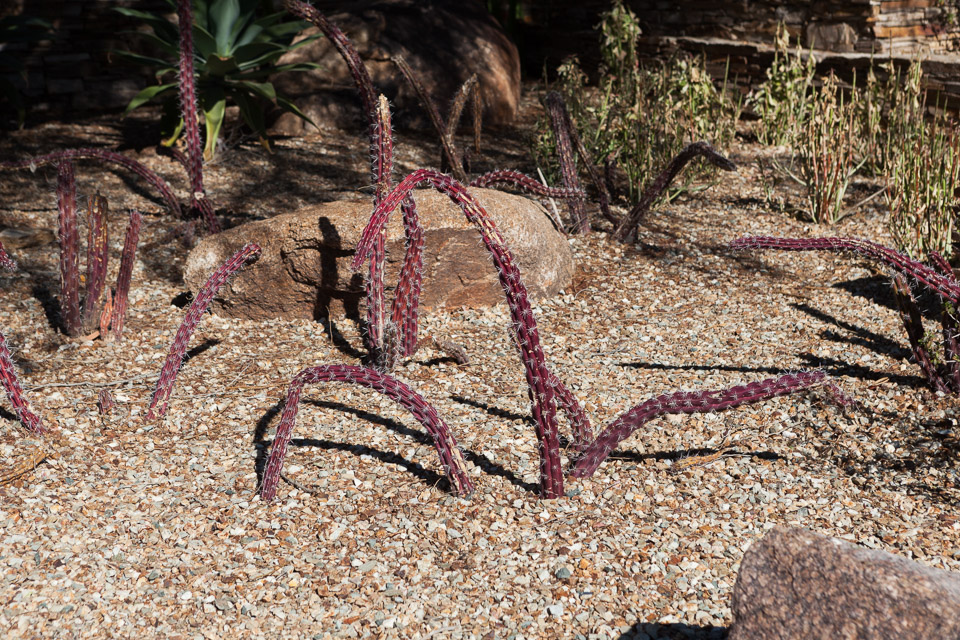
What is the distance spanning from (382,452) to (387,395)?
0.41m

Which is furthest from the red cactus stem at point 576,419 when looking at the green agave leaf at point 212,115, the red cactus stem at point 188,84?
the green agave leaf at point 212,115

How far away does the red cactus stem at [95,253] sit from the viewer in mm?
Answer: 3520

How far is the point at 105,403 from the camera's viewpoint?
3.11 meters

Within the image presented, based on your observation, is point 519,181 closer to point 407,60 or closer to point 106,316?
point 106,316

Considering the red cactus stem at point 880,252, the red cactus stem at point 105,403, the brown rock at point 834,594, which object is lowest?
the red cactus stem at point 105,403

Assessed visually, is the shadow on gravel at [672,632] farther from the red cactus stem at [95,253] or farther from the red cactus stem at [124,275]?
the red cactus stem at [95,253]

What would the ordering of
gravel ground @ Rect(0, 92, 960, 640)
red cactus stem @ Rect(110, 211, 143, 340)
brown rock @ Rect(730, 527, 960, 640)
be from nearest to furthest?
brown rock @ Rect(730, 527, 960, 640), gravel ground @ Rect(0, 92, 960, 640), red cactus stem @ Rect(110, 211, 143, 340)

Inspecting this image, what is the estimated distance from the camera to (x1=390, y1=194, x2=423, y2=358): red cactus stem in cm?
314

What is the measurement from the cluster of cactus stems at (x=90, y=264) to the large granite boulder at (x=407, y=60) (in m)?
2.95

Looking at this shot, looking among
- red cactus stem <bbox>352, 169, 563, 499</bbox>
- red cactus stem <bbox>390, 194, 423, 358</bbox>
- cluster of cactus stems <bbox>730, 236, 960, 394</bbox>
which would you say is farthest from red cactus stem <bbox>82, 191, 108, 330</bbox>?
cluster of cactus stems <bbox>730, 236, 960, 394</bbox>

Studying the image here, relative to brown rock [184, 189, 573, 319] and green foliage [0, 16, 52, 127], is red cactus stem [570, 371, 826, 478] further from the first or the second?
green foliage [0, 16, 52, 127]

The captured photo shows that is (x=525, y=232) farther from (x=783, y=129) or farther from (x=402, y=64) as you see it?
(x=783, y=129)

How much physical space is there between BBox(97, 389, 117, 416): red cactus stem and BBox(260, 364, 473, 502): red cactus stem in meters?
0.81

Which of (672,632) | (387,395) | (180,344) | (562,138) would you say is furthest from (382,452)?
(562,138)
